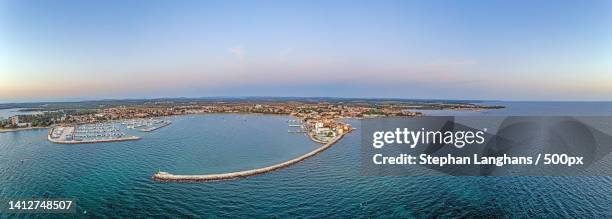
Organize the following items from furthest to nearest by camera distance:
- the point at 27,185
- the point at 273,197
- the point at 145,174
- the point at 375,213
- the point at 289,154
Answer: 1. the point at 289,154
2. the point at 145,174
3. the point at 27,185
4. the point at 273,197
5. the point at 375,213

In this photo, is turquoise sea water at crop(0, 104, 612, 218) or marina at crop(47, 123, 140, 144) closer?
turquoise sea water at crop(0, 104, 612, 218)

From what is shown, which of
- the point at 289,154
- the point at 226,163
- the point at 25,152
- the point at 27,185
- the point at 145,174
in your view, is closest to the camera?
the point at 27,185

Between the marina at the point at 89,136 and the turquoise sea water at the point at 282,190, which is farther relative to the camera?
the marina at the point at 89,136

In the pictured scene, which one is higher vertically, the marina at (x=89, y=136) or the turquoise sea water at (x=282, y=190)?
the marina at (x=89, y=136)

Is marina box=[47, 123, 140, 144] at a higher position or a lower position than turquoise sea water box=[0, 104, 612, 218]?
higher

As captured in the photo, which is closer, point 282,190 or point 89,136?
point 282,190

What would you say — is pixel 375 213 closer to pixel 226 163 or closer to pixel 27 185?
pixel 226 163

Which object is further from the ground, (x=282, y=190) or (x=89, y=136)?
(x=89, y=136)

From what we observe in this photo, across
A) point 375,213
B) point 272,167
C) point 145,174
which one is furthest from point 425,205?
point 145,174
